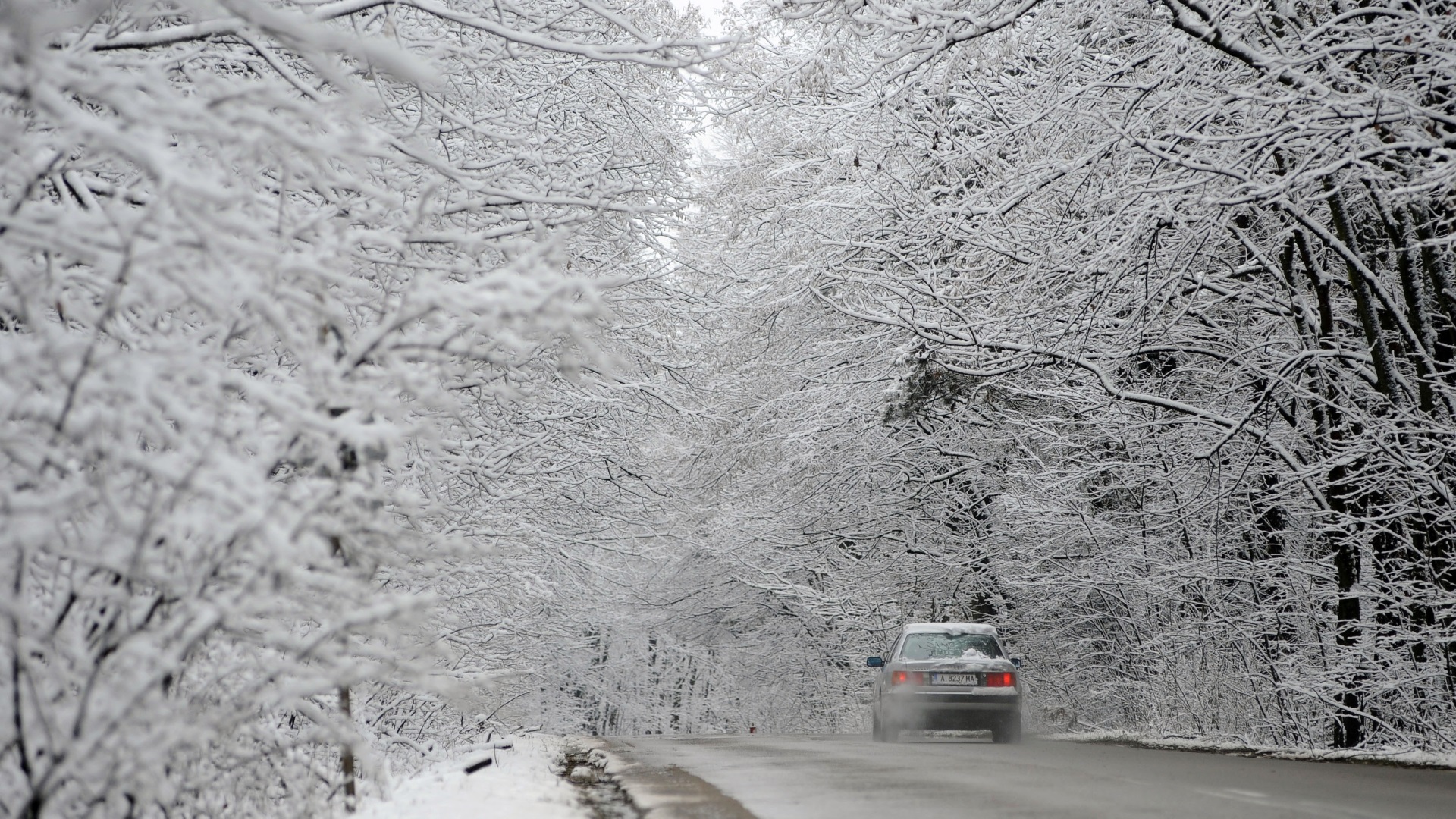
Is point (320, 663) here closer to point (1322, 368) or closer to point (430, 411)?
point (430, 411)

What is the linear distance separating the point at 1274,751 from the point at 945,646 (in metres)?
5.11

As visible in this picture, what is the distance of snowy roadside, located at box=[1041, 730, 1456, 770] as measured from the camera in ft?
35.7

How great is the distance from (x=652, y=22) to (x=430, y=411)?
6.96m

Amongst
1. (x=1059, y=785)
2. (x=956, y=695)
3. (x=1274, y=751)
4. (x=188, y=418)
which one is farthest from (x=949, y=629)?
(x=188, y=418)

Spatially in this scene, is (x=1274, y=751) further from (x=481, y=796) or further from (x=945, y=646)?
(x=481, y=796)

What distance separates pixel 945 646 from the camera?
17.6 m

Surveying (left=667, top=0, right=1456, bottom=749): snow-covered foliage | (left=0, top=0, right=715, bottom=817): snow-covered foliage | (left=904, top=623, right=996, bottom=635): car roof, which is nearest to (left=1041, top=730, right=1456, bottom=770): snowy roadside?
(left=667, top=0, right=1456, bottom=749): snow-covered foliage

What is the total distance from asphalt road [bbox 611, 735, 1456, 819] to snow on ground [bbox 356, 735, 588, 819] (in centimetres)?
109

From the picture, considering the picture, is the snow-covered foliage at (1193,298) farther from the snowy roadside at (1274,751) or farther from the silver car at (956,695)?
the silver car at (956,695)

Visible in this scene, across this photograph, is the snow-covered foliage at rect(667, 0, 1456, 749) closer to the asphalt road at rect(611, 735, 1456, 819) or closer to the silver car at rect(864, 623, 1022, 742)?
the silver car at rect(864, 623, 1022, 742)

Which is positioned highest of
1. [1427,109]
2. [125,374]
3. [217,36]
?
[1427,109]

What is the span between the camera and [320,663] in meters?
6.72

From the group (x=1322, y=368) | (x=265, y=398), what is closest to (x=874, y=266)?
(x=1322, y=368)

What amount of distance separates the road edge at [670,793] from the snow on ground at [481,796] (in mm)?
466
